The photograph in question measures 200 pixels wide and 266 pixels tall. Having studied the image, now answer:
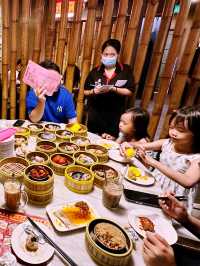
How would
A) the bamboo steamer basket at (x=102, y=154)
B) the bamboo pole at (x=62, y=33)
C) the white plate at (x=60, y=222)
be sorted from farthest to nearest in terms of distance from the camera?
the bamboo pole at (x=62, y=33) < the bamboo steamer basket at (x=102, y=154) < the white plate at (x=60, y=222)

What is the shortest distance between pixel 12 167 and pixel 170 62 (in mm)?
2556

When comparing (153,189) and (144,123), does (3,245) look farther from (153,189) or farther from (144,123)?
(144,123)

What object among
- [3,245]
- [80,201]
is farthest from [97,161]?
[3,245]

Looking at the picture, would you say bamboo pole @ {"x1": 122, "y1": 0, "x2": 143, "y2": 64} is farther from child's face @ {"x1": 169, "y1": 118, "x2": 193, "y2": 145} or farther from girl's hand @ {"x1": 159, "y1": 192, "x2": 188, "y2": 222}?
girl's hand @ {"x1": 159, "y1": 192, "x2": 188, "y2": 222}

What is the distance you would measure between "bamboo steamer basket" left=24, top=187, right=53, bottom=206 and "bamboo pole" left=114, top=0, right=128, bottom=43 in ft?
8.61

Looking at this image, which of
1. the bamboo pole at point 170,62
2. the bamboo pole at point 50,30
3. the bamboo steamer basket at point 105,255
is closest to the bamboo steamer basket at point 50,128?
→ the bamboo steamer basket at point 105,255

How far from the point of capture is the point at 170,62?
10.1 feet

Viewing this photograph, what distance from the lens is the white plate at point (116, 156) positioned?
187 cm

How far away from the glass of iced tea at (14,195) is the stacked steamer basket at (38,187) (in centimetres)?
4

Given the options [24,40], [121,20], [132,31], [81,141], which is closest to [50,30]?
[24,40]

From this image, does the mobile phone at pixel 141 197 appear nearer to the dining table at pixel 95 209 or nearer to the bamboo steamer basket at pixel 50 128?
the dining table at pixel 95 209

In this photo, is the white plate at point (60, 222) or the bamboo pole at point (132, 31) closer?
the white plate at point (60, 222)

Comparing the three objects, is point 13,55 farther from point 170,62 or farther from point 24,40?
point 170,62

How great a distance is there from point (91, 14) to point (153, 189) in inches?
106
